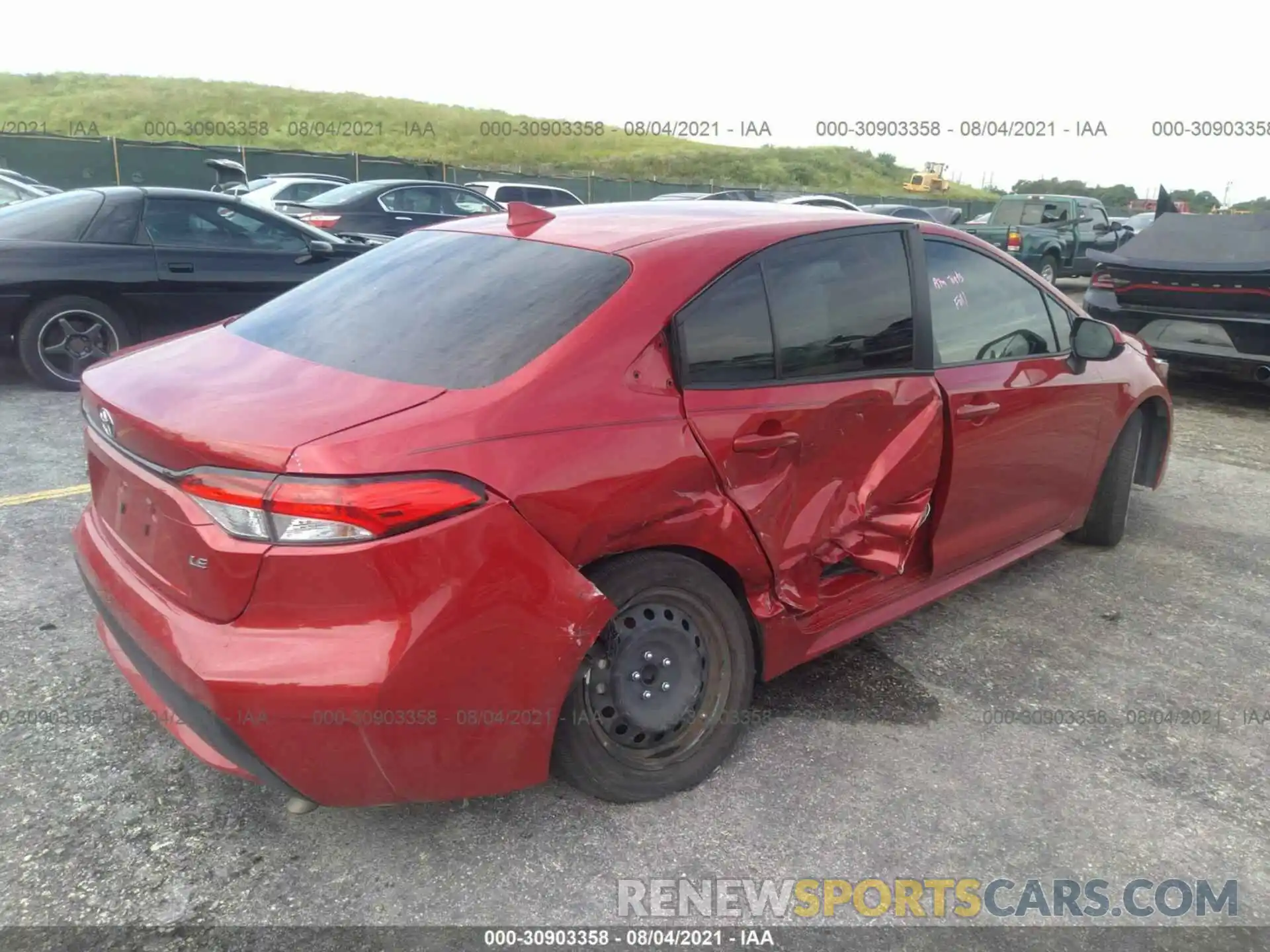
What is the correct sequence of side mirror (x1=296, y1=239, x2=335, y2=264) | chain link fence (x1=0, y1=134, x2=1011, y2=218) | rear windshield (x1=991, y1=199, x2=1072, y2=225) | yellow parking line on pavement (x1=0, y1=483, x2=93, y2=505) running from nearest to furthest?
1. yellow parking line on pavement (x1=0, y1=483, x2=93, y2=505)
2. side mirror (x1=296, y1=239, x2=335, y2=264)
3. rear windshield (x1=991, y1=199, x2=1072, y2=225)
4. chain link fence (x1=0, y1=134, x2=1011, y2=218)

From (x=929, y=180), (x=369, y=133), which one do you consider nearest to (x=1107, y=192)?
(x=929, y=180)

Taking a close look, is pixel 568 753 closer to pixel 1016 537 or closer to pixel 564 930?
pixel 564 930

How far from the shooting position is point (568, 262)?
2652 millimetres

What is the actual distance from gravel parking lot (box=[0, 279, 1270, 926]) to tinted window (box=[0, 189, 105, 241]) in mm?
3492

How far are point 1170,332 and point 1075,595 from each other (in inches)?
170

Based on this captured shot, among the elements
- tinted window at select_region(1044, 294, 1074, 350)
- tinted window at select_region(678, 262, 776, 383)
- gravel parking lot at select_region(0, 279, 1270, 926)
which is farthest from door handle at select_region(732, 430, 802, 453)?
tinted window at select_region(1044, 294, 1074, 350)

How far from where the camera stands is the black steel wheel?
6219mm

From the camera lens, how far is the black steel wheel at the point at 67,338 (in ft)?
20.4

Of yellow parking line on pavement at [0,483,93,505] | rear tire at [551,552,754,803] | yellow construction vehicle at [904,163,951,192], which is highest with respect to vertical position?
yellow construction vehicle at [904,163,951,192]

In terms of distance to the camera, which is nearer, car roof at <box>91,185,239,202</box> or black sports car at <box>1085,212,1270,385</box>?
car roof at <box>91,185,239,202</box>

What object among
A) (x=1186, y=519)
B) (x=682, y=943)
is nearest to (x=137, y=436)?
(x=682, y=943)

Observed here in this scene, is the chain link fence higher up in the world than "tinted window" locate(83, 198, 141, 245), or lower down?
higher up

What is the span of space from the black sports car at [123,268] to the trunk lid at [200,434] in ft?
14.5

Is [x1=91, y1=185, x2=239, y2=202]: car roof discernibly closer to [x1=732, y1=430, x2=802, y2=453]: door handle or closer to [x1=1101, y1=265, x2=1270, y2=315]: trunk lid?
[x1=732, y1=430, x2=802, y2=453]: door handle
